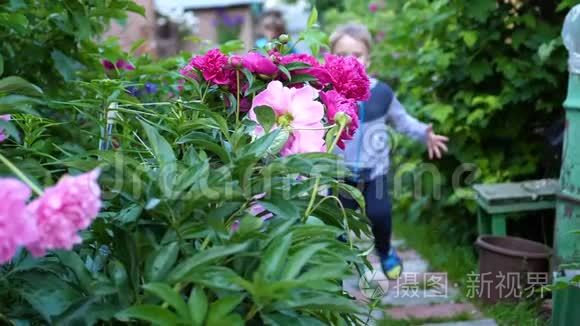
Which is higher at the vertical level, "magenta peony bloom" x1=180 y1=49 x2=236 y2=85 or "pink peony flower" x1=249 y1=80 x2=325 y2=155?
"magenta peony bloom" x1=180 y1=49 x2=236 y2=85

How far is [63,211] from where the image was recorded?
945 millimetres

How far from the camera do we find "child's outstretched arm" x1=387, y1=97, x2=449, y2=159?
3.62m

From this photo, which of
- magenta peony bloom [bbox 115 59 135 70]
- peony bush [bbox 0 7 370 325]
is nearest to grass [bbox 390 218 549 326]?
magenta peony bloom [bbox 115 59 135 70]

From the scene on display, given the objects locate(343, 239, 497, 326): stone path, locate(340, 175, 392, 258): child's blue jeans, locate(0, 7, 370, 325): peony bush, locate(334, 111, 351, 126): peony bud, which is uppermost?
locate(334, 111, 351, 126): peony bud

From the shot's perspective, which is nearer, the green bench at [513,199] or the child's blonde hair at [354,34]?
the green bench at [513,199]

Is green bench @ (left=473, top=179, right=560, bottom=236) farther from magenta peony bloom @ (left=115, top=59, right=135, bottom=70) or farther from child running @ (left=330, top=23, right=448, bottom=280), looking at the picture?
magenta peony bloom @ (left=115, top=59, right=135, bottom=70)

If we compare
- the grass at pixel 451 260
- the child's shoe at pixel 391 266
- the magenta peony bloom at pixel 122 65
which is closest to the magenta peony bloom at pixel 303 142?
the grass at pixel 451 260

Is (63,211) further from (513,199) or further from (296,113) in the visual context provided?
(513,199)

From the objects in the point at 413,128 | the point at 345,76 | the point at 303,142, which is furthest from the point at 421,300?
the point at 303,142

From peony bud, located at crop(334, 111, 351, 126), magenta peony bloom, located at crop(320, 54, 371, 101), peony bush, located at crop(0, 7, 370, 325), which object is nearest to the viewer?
peony bush, located at crop(0, 7, 370, 325)

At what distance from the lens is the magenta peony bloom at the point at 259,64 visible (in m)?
1.58

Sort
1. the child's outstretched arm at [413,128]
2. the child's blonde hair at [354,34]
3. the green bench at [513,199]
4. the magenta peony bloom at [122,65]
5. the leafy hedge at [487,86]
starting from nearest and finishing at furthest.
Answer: the magenta peony bloom at [122,65], the green bench at [513,199], the child's outstretched arm at [413,128], the leafy hedge at [487,86], the child's blonde hair at [354,34]

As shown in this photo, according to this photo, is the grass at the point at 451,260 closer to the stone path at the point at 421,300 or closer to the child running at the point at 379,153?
the stone path at the point at 421,300

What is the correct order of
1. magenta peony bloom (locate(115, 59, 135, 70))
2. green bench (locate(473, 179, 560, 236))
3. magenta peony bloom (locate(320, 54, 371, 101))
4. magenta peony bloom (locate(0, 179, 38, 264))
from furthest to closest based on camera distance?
1. green bench (locate(473, 179, 560, 236))
2. magenta peony bloom (locate(115, 59, 135, 70))
3. magenta peony bloom (locate(320, 54, 371, 101))
4. magenta peony bloom (locate(0, 179, 38, 264))
